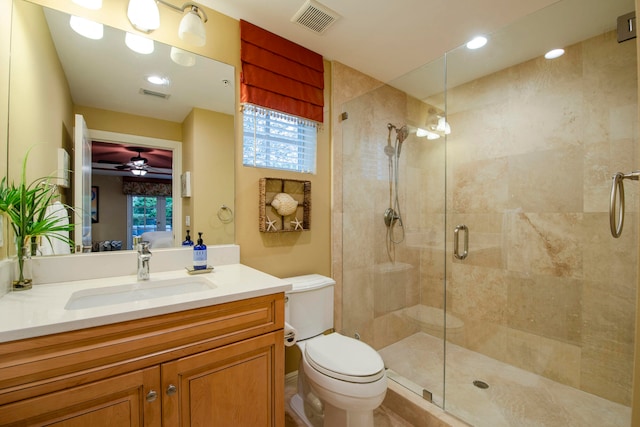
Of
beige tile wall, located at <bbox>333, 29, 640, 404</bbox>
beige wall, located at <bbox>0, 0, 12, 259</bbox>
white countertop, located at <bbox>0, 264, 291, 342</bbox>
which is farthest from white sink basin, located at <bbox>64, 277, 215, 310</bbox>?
beige tile wall, located at <bbox>333, 29, 640, 404</bbox>

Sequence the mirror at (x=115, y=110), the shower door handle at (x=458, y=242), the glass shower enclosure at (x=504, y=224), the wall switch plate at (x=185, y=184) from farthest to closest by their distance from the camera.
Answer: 1. the shower door handle at (x=458, y=242)
2. the glass shower enclosure at (x=504, y=224)
3. the wall switch plate at (x=185, y=184)
4. the mirror at (x=115, y=110)

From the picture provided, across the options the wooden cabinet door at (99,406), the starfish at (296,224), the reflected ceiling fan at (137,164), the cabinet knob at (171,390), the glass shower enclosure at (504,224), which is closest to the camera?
the wooden cabinet door at (99,406)

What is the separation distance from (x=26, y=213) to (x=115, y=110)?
0.61 m

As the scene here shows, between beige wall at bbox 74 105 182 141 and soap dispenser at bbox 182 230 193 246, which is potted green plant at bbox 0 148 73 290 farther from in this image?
soap dispenser at bbox 182 230 193 246

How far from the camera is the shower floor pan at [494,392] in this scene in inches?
61.7

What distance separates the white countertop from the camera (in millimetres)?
761

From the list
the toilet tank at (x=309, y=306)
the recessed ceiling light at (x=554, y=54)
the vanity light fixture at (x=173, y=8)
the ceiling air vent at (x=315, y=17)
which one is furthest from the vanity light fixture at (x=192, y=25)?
the recessed ceiling light at (x=554, y=54)

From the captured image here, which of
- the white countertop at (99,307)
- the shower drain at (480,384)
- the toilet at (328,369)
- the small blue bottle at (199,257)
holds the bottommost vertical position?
the shower drain at (480,384)

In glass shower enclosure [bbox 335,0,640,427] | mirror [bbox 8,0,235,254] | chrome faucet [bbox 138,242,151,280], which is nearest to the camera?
mirror [bbox 8,0,235,254]

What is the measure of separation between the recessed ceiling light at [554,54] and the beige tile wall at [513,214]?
0.13 ft

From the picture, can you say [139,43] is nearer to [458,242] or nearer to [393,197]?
[393,197]

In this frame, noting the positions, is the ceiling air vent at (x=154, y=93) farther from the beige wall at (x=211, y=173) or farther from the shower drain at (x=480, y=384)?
the shower drain at (x=480, y=384)

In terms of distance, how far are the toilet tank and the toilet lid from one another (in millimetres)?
185

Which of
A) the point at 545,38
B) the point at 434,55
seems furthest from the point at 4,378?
the point at 545,38
